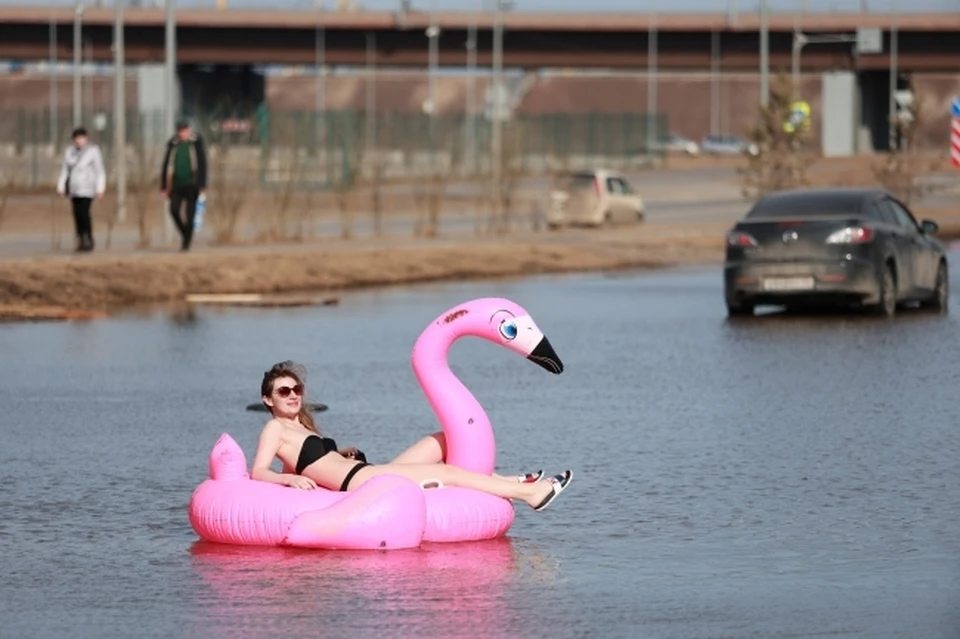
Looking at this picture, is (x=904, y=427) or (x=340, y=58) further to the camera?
(x=340, y=58)

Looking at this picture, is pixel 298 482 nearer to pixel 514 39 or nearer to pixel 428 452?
pixel 428 452

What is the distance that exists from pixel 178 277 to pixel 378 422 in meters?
13.8

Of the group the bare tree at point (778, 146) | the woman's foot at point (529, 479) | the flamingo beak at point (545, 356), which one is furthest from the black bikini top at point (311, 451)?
the bare tree at point (778, 146)

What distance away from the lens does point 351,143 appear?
198ft

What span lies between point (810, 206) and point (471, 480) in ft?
49.7

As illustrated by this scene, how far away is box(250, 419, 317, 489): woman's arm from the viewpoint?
10.3 m

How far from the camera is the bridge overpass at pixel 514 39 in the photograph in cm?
10775

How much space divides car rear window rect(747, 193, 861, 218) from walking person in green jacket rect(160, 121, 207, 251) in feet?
30.4

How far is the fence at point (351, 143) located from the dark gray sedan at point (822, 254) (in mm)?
13514

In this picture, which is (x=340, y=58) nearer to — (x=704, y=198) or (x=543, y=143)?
(x=543, y=143)

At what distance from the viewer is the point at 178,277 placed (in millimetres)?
28562

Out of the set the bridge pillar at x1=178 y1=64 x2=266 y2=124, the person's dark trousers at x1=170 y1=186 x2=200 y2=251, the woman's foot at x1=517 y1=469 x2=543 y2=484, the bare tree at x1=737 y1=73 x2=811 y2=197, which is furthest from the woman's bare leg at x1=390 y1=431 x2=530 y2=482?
the bridge pillar at x1=178 y1=64 x2=266 y2=124

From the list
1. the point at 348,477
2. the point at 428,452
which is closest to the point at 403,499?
the point at 348,477

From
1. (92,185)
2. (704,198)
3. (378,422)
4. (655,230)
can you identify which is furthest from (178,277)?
(704,198)
